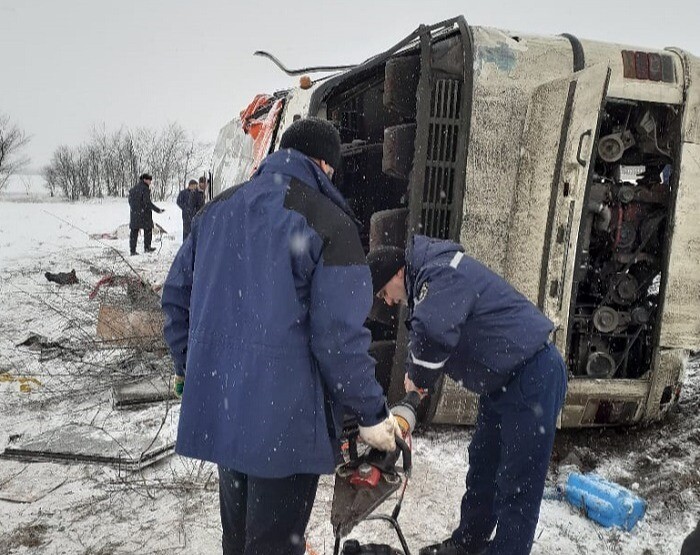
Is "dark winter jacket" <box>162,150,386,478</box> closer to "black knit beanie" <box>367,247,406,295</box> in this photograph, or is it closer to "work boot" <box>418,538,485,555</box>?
"black knit beanie" <box>367,247,406,295</box>

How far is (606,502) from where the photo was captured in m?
2.88

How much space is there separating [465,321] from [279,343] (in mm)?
910

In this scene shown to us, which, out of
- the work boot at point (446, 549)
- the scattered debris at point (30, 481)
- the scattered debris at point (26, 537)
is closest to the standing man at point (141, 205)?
the scattered debris at point (30, 481)

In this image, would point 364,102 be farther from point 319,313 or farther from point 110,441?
point 319,313

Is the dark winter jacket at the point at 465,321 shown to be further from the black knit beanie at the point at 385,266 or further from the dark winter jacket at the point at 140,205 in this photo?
the dark winter jacket at the point at 140,205

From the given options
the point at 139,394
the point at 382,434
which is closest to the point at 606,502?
the point at 382,434

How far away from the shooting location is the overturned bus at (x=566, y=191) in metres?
3.33

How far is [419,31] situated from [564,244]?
1623mm

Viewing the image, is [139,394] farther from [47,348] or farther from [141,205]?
[141,205]

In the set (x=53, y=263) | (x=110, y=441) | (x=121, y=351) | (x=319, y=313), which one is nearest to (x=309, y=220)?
(x=319, y=313)

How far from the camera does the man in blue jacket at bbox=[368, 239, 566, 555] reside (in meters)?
2.22

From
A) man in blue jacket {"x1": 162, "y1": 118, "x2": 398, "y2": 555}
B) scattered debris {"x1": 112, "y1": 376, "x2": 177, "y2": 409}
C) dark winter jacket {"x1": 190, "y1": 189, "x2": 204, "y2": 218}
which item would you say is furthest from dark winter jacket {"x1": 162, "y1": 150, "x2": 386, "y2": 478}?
dark winter jacket {"x1": 190, "y1": 189, "x2": 204, "y2": 218}

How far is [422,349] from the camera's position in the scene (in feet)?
7.45

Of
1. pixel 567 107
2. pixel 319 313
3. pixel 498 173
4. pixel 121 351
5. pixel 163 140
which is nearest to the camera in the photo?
pixel 319 313
